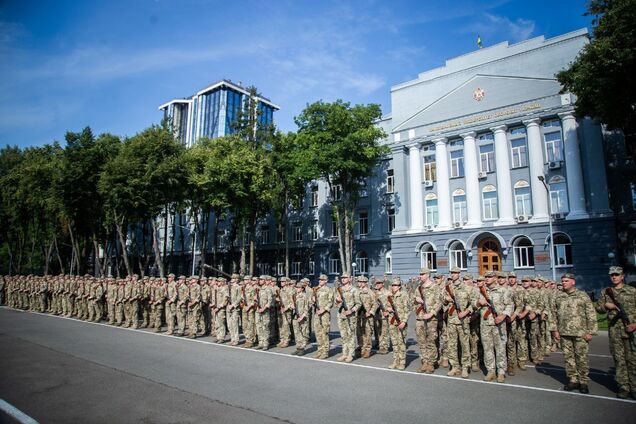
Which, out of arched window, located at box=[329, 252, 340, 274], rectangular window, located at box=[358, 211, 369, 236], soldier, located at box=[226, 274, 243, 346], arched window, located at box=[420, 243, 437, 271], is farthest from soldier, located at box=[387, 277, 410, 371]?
arched window, located at box=[329, 252, 340, 274]

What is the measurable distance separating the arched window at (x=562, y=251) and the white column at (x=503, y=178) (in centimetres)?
298

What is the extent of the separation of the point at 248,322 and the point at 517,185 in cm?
2228

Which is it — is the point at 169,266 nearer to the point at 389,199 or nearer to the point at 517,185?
the point at 389,199

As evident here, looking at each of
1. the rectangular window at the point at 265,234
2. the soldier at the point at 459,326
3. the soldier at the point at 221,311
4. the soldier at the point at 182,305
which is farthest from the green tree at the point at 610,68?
the rectangular window at the point at 265,234

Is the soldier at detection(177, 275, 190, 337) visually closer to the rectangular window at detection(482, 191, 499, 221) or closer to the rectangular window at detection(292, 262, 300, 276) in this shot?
the rectangular window at detection(482, 191, 499, 221)

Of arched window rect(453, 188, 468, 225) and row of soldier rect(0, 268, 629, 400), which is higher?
arched window rect(453, 188, 468, 225)

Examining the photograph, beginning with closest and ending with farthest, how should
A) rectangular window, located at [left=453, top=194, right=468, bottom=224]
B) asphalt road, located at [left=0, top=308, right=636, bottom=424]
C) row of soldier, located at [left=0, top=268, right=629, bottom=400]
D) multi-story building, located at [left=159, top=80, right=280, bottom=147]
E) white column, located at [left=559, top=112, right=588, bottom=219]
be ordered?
asphalt road, located at [left=0, top=308, right=636, bottom=424] < row of soldier, located at [left=0, top=268, right=629, bottom=400] < white column, located at [left=559, top=112, right=588, bottom=219] < rectangular window, located at [left=453, top=194, right=468, bottom=224] < multi-story building, located at [left=159, top=80, right=280, bottom=147]

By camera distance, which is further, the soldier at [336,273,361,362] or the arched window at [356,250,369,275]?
the arched window at [356,250,369,275]

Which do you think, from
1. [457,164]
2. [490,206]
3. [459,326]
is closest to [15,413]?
[459,326]

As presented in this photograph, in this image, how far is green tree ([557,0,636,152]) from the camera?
1664 cm

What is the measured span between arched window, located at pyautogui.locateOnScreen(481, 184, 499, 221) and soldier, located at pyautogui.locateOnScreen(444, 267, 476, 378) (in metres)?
21.5

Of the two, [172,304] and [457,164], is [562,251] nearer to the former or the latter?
[457,164]

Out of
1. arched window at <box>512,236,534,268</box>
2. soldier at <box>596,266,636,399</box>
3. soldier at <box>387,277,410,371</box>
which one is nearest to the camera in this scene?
soldier at <box>596,266,636,399</box>

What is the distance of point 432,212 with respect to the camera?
31.1 meters
